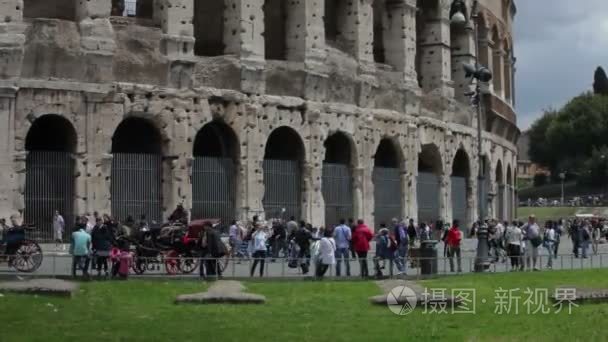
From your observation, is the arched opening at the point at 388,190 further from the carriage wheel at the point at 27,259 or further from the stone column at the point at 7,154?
the carriage wheel at the point at 27,259

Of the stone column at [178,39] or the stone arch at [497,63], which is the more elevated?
the stone arch at [497,63]

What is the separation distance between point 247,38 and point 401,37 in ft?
24.6

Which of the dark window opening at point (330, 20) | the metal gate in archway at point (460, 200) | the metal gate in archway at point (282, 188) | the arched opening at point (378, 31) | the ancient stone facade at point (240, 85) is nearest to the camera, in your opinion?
the ancient stone facade at point (240, 85)

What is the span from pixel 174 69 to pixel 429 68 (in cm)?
1266

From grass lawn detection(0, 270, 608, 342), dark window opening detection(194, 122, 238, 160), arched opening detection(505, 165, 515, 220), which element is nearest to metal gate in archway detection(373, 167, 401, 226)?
dark window opening detection(194, 122, 238, 160)

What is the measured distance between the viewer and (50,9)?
3067 cm

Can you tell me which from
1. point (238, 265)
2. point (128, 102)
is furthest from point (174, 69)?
point (238, 265)

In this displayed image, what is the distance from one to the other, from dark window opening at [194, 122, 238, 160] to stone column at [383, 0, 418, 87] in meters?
7.78

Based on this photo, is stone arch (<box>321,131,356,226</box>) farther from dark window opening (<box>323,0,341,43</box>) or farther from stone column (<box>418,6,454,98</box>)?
stone column (<box>418,6,454,98</box>)

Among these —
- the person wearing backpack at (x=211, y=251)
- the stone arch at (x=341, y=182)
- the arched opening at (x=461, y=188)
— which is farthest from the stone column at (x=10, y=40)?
the arched opening at (x=461, y=188)

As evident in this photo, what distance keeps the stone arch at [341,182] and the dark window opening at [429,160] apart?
489 cm

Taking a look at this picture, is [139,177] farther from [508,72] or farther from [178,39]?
[508,72]

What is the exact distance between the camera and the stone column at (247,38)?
3106 centimetres

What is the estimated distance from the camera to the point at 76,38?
28891 millimetres
